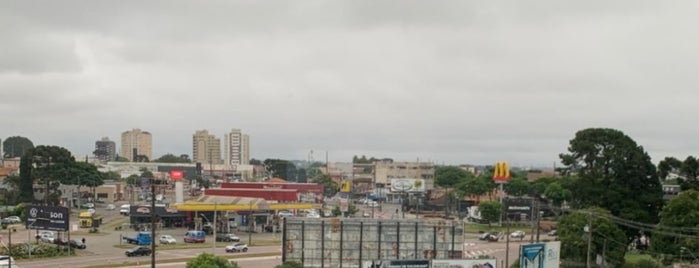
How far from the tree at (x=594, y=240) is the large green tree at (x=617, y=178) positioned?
12.8 meters

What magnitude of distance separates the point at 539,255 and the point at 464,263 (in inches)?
200

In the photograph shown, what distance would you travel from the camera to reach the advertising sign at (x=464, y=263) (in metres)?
42.1

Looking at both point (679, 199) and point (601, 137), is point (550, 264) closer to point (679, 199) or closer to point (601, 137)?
point (679, 199)

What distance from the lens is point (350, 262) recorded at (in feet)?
154

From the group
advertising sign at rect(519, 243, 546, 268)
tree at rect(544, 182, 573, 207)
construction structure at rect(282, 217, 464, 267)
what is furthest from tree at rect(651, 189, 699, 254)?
tree at rect(544, 182, 573, 207)

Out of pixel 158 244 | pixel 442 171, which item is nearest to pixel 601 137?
pixel 158 244

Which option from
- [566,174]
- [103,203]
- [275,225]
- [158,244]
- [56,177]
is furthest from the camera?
[103,203]

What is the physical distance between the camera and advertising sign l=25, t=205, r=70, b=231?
211 feet

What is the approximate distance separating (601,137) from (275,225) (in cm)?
4256

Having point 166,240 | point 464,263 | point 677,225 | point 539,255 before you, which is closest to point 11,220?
point 166,240

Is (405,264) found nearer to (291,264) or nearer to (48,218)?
(291,264)

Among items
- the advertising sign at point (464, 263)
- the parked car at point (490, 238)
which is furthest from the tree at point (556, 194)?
the advertising sign at point (464, 263)

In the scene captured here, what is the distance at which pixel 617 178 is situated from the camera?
237 feet

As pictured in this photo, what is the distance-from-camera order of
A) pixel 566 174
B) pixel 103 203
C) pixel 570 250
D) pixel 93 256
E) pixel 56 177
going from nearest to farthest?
pixel 570 250 < pixel 93 256 < pixel 566 174 < pixel 56 177 < pixel 103 203
